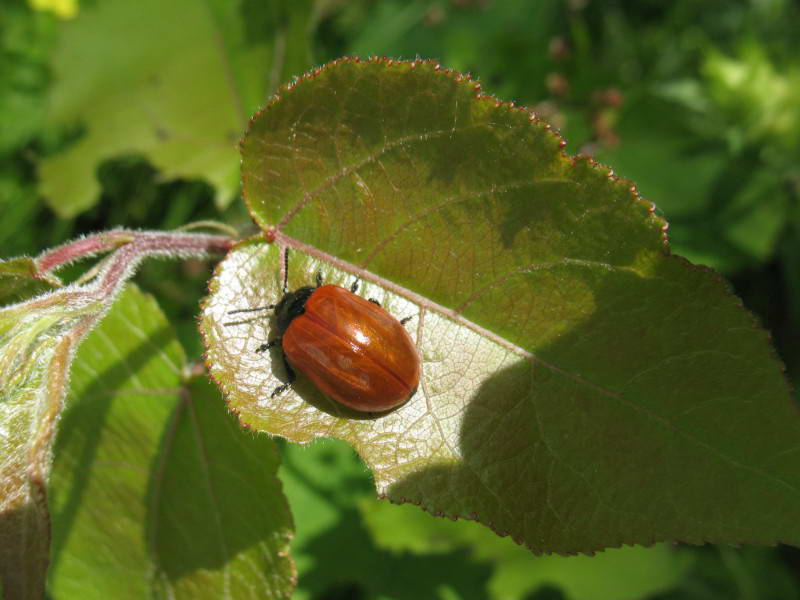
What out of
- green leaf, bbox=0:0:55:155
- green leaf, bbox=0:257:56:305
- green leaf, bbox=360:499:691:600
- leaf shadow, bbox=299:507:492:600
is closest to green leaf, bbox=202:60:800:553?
green leaf, bbox=0:257:56:305

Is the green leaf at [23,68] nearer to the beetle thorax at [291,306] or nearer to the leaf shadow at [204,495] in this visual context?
the leaf shadow at [204,495]

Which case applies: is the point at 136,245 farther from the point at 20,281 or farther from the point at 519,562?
the point at 519,562

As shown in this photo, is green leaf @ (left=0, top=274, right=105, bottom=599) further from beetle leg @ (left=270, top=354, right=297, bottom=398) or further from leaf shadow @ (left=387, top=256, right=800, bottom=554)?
leaf shadow @ (left=387, top=256, right=800, bottom=554)

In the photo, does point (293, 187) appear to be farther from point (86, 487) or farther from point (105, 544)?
point (105, 544)

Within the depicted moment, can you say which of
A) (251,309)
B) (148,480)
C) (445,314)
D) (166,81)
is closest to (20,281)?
(251,309)

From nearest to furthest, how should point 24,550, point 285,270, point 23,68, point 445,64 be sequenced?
1. point 24,550
2. point 285,270
3. point 23,68
4. point 445,64

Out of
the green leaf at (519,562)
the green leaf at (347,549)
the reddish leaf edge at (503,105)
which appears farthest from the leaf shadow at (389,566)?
the reddish leaf edge at (503,105)

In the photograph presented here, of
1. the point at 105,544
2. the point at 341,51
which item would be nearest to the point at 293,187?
the point at 105,544
